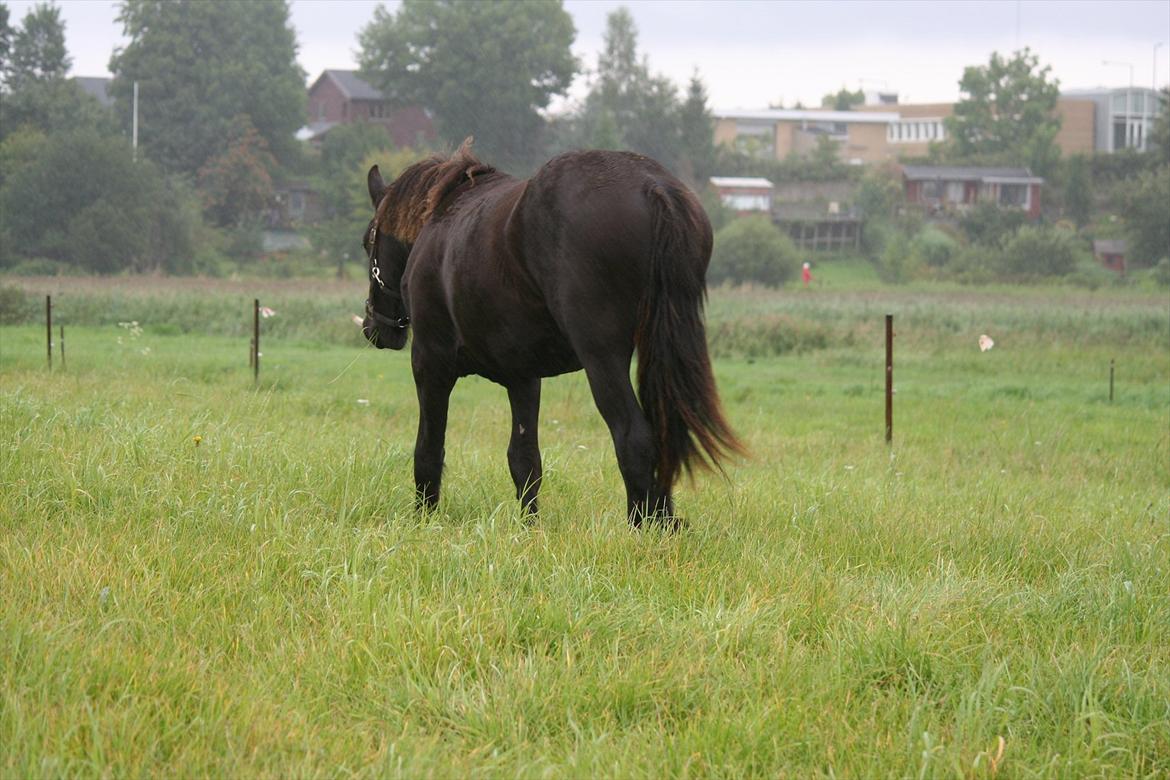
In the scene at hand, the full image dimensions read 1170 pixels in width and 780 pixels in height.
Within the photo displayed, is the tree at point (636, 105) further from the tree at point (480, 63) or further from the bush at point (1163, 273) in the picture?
the bush at point (1163, 273)

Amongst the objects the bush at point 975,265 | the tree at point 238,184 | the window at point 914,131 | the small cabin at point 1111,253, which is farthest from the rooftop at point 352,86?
the window at point 914,131

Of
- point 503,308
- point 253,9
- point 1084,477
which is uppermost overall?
point 253,9

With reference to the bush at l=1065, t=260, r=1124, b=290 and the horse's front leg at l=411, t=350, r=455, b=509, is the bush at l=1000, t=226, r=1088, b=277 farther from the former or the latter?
the horse's front leg at l=411, t=350, r=455, b=509

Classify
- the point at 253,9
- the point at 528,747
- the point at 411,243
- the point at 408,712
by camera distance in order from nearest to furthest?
the point at 528,747, the point at 408,712, the point at 411,243, the point at 253,9

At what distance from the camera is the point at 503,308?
18.5ft

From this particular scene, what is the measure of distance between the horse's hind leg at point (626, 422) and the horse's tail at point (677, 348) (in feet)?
0.21

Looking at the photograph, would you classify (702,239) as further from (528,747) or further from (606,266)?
(528,747)

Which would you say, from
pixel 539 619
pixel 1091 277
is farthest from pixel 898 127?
pixel 539 619

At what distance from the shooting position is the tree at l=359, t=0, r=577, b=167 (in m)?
71.4

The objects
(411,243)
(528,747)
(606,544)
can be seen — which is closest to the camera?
(528,747)

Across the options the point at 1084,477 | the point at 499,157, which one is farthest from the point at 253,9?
the point at 1084,477

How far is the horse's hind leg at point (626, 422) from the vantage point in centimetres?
521

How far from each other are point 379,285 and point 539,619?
3559mm

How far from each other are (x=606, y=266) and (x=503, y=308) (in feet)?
2.06
